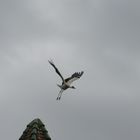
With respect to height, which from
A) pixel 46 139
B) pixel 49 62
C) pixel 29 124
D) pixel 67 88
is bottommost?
pixel 46 139

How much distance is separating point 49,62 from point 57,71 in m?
0.63

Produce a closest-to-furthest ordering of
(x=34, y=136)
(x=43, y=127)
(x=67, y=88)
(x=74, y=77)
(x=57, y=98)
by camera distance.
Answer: (x=34, y=136)
(x=43, y=127)
(x=57, y=98)
(x=67, y=88)
(x=74, y=77)

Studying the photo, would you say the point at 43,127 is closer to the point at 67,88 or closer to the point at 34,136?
the point at 34,136

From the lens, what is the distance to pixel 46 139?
17.4 meters

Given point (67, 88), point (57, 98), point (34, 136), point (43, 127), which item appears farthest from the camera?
point (67, 88)

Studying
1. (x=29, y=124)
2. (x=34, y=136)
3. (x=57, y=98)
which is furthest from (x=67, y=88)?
(x=34, y=136)

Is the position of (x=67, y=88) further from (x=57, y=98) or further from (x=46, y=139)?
(x=46, y=139)

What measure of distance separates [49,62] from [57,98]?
3.34 m

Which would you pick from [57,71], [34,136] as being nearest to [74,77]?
[57,71]

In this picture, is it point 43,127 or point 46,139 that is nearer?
point 46,139

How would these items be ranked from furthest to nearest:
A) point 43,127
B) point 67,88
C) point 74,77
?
1. point 74,77
2. point 67,88
3. point 43,127

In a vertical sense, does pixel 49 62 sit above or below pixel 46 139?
above

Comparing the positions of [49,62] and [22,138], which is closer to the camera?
[22,138]

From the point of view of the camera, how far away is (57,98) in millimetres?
20672
